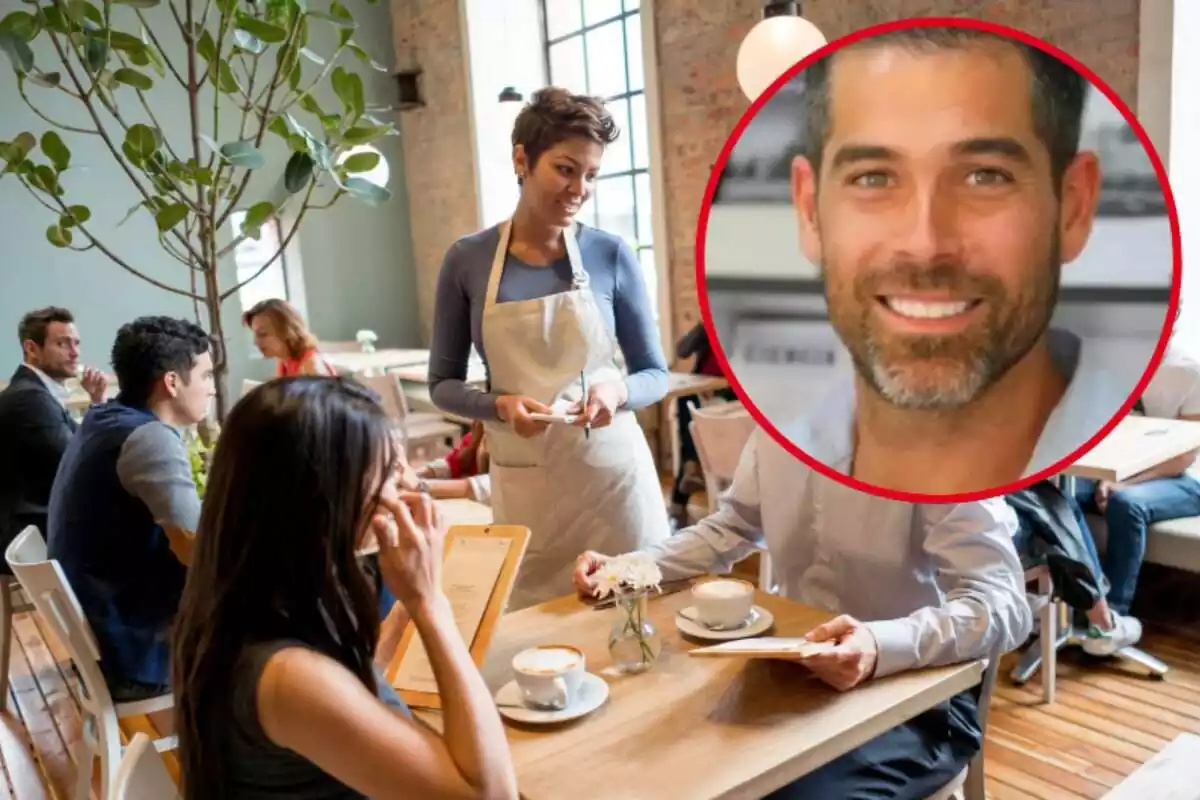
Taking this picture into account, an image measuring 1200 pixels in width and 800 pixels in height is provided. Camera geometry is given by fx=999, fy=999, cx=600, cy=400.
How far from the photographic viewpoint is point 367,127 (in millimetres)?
2387

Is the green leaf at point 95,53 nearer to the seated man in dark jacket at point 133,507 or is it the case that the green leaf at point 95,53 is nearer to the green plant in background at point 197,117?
the green plant in background at point 197,117

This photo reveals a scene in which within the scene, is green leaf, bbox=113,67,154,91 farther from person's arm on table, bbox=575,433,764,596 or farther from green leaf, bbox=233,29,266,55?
person's arm on table, bbox=575,433,764,596

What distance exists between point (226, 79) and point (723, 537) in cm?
156

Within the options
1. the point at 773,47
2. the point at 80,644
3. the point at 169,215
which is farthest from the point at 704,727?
the point at 773,47

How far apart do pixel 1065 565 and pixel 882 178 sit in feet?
7.81

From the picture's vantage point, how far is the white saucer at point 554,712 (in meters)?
1.22

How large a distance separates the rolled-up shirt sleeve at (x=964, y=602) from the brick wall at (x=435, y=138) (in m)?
5.48

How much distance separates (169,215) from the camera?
7.13 feet

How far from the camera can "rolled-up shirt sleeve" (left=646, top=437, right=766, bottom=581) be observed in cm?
170

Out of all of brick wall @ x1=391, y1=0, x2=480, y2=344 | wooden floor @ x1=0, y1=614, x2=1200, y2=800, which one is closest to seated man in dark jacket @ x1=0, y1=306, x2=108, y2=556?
wooden floor @ x1=0, y1=614, x2=1200, y2=800

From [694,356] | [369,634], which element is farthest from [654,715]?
[694,356]

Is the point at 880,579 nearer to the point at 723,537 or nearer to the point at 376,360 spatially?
the point at 723,537

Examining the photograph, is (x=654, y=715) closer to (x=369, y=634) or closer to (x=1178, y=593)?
(x=369, y=634)

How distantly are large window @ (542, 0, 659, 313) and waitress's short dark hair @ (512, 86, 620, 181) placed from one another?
3.70 meters
